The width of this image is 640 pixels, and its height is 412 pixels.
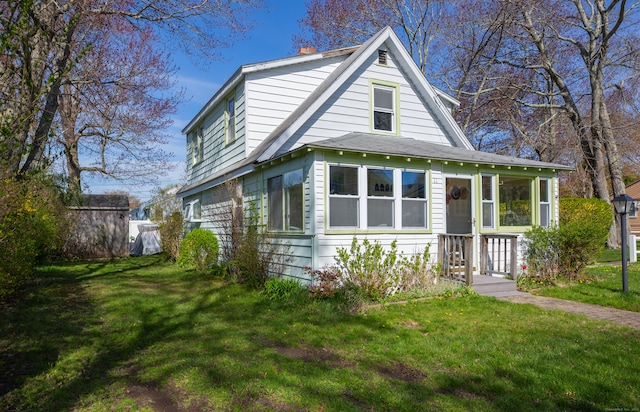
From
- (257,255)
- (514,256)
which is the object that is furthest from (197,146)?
(514,256)

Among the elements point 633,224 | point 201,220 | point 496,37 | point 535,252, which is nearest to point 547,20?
point 496,37

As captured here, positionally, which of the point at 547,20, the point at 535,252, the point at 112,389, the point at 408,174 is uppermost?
the point at 547,20

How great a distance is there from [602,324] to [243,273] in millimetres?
7221

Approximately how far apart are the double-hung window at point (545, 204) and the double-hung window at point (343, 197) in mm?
6037

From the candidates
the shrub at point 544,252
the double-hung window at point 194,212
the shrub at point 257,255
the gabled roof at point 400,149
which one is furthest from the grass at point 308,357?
the double-hung window at point 194,212

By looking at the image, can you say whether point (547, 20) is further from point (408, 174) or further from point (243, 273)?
point (243, 273)

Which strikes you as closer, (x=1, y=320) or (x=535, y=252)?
(x=1, y=320)

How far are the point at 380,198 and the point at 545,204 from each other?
5585 mm

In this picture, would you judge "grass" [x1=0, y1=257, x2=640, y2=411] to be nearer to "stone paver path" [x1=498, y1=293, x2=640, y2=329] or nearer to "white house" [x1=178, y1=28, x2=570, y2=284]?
"stone paver path" [x1=498, y1=293, x2=640, y2=329]

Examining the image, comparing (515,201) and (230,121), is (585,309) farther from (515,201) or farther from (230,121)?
(230,121)

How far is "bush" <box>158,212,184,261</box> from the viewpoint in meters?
16.3

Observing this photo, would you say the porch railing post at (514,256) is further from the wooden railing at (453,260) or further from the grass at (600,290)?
the wooden railing at (453,260)

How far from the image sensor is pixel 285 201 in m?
9.84

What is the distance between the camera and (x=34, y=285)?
33.8 ft
